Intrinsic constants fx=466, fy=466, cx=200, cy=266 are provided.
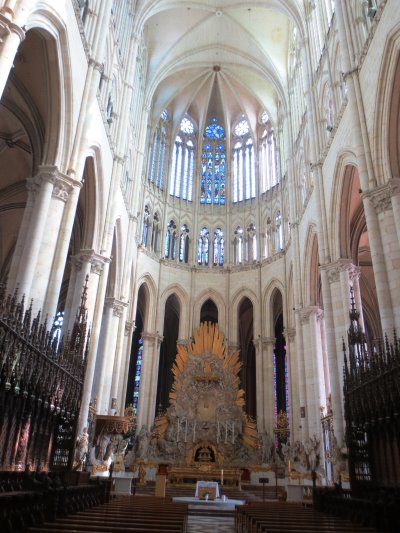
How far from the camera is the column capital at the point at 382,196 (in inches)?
481

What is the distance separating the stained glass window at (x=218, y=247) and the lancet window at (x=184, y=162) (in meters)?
2.94

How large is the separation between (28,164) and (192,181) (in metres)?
14.2

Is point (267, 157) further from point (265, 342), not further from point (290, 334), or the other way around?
point (290, 334)

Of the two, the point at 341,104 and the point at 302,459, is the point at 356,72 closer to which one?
the point at 341,104

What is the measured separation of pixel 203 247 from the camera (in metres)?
29.2

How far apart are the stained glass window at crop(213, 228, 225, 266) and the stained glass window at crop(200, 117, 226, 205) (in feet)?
7.25

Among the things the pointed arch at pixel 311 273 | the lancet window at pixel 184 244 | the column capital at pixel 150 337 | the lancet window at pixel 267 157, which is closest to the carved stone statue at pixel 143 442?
the column capital at pixel 150 337

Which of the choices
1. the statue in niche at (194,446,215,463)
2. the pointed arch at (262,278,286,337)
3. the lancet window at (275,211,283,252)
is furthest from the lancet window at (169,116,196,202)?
the statue in niche at (194,446,215,463)

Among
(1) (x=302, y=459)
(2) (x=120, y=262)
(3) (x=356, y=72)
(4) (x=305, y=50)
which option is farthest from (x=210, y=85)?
(1) (x=302, y=459)

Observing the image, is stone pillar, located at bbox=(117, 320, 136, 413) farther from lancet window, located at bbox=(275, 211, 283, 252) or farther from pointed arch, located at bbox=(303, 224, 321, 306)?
lancet window, located at bbox=(275, 211, 283, 252)

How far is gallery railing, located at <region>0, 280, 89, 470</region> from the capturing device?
7.96 m

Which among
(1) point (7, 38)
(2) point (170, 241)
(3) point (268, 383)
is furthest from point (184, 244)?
(1) point (7, 38)

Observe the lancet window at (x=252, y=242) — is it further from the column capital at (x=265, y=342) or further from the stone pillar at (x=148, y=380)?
the stone pillar at (x=148, y=380)

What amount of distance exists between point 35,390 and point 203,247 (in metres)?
20.5
